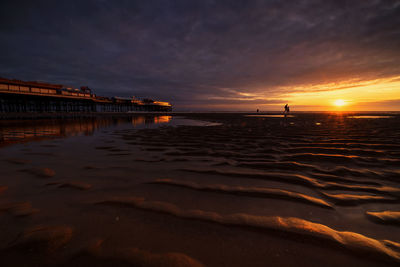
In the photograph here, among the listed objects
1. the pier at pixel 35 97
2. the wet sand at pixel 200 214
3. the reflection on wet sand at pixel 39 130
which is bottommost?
the wet sand at pixel 200 214

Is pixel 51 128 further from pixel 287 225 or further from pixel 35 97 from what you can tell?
pixel 35 97

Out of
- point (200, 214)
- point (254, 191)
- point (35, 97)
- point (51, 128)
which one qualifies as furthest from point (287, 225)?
point (35, 97)

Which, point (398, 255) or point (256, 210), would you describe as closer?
point (398, 255)

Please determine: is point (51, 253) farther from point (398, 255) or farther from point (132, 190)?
point (398, 255)

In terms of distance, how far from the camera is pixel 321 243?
1423mm

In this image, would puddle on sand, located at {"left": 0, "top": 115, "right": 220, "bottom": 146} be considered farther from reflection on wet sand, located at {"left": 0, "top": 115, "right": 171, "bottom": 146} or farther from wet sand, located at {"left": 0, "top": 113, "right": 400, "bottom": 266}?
wet sand, located at {"left": 0, "top": 113, "right": 400, "bottom": 266}

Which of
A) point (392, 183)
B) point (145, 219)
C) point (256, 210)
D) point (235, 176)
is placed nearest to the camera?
point (145, 219)

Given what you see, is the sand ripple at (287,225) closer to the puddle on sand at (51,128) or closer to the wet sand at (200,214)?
the wet sand at (200,214)

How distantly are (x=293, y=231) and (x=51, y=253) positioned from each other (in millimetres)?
2106

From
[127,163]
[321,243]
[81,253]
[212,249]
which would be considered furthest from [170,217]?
[127,163]

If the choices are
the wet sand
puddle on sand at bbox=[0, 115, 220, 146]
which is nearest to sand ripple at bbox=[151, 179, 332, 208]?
the wet sand

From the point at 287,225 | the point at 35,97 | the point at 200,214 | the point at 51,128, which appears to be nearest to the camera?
the point at 287,225

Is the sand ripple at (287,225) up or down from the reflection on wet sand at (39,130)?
down

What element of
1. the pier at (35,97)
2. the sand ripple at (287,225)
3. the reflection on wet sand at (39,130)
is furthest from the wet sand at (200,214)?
the pier at (35,97)
